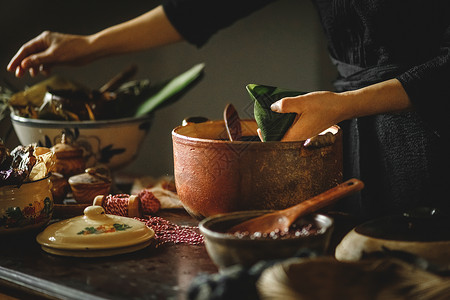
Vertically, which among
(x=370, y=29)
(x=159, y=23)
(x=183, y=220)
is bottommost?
(x=183, y=220)

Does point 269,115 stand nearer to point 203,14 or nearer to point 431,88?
point 431,88

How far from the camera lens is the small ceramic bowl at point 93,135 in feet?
4.69

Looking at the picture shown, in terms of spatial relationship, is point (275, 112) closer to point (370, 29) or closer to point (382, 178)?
point (370, 29)

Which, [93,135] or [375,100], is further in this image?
[93,135]

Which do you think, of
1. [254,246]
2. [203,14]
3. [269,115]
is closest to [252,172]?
[269,115]

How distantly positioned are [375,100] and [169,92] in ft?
2.47

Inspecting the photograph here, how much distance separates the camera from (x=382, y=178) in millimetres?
1363

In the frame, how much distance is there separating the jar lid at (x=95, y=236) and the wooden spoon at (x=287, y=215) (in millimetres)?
180

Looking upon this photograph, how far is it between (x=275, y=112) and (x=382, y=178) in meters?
0.50

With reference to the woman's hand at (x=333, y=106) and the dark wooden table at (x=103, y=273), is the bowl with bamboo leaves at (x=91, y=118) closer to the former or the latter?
the dark wooden table at (x=103, y=273)

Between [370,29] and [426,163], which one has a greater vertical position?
[370,29]

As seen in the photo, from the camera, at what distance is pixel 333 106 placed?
981mm

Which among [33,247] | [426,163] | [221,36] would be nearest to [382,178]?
[426,163]

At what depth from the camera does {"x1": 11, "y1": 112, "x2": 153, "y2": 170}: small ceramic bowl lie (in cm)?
143
